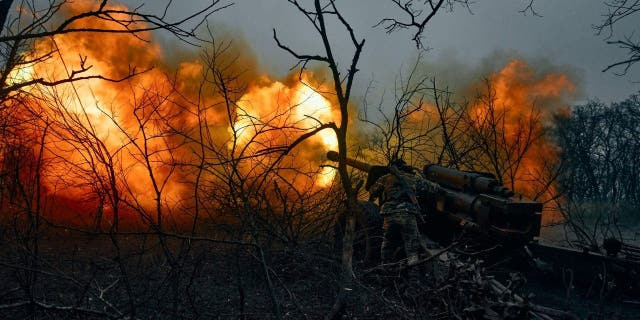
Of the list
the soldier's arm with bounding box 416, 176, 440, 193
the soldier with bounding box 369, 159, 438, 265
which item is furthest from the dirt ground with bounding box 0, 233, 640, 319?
the soldier's arm with bounding box 416, 176, 440, 193

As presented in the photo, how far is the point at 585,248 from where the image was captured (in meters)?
7.02

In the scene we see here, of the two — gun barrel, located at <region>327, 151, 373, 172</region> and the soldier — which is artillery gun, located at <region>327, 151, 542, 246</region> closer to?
gun barrel, located at <region>327, 151, 373, 172</region>

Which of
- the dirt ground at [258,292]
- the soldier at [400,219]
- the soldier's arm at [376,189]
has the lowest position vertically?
the dirt ground at [258,292]

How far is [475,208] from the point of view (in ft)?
20.2

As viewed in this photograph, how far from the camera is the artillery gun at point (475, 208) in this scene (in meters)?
5.75

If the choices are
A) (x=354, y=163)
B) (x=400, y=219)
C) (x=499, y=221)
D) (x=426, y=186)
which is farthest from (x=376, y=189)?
(x=499, y=221)

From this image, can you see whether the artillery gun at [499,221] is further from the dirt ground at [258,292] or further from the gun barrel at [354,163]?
the dirt ground at [258,292]

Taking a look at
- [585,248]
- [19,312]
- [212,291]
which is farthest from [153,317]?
[585,248]

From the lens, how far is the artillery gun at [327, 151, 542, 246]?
5754mm

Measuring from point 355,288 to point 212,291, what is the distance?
2.04m

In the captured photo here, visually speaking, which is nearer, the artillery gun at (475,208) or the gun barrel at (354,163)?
the artillery gun at (475,208)

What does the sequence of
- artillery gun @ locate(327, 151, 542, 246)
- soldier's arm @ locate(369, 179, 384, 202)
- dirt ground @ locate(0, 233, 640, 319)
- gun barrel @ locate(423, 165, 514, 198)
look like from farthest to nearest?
soldier's arm @ locate(369, 179, 384, 202) < gun barrel @ locate(423, 165, 514, 198) < artillery gun @ locate(327, 151, 542, 246) < dirt ground @ locate(0, 233, 640, 319)

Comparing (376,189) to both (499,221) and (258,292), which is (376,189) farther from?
(258,292)

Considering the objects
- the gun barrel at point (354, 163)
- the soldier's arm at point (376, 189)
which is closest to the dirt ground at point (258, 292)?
the soldier's arm at point (376, 189)
